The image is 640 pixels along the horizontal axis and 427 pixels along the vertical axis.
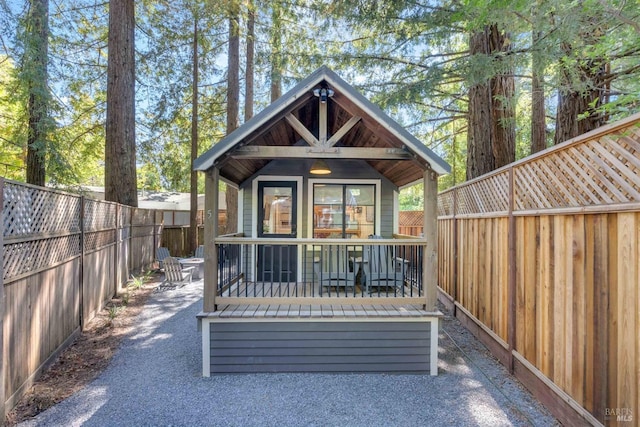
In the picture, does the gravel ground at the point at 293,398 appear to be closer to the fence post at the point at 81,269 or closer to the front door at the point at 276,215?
the fence post at the point at 81,269

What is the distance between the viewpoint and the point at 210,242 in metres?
4.29

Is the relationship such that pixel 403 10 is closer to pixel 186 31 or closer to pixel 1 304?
pixel 1 304

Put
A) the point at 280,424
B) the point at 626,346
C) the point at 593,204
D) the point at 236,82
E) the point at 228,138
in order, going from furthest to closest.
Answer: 1. the point at 236,82
2. the point at 228,138
3. the point at 280,424
4. the point at 593,204
5. the point at 626,346

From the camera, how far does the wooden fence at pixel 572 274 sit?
2316mm

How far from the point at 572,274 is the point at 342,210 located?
439 cm

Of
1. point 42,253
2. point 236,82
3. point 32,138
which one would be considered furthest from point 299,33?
point 42,253

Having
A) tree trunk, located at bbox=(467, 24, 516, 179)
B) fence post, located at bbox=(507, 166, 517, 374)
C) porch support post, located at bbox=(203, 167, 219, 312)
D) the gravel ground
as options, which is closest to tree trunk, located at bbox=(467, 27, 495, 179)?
tree trunk, located at bbox=(467, 24, 516, 179)

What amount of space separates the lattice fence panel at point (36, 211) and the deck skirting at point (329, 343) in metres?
2.21

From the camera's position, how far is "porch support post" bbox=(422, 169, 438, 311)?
4.32 metres

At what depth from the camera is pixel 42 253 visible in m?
3.82

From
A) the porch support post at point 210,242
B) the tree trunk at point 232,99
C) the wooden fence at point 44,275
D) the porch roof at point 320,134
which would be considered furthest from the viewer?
the tree trunk at point 232,99

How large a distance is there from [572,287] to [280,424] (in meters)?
2.94

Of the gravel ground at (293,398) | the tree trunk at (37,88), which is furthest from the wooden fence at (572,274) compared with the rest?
the tree trunk at (37,88)

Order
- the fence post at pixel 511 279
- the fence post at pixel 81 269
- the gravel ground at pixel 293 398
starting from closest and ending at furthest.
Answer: the gravel ground at pixel 293 398 → the fence post at pixel 511 279 → the fence post at pixel 81 269
